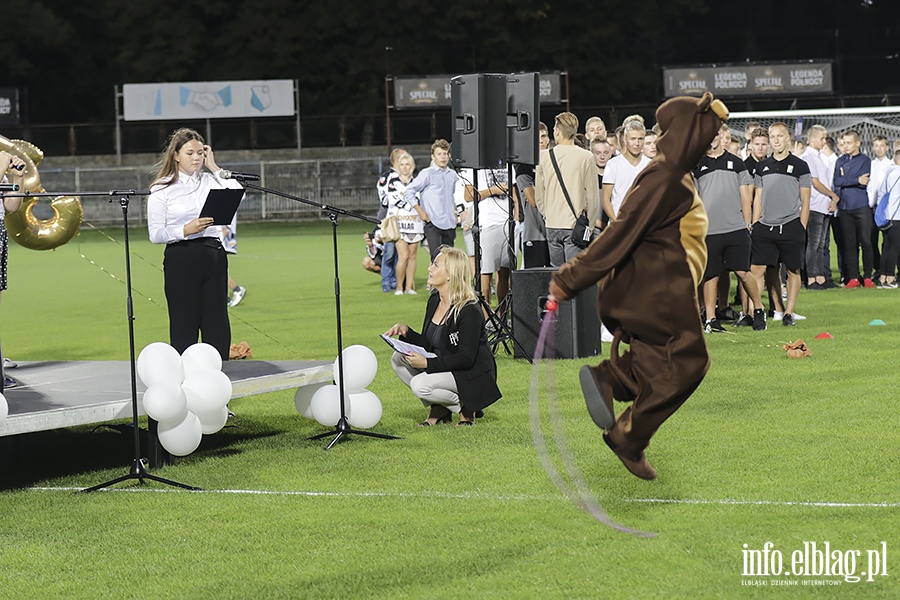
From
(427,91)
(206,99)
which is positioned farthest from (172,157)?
(206,99)

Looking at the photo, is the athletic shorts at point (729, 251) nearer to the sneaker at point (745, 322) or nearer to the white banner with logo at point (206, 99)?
the sneaker at point (745, 322)

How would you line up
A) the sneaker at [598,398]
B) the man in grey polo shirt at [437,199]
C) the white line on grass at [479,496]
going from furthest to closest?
the man in grey polo shirt at [437,199] → the white line on grass at [479,496] → the sneaker at [598,398]

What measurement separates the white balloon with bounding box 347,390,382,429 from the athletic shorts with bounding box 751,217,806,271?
6.50 meters

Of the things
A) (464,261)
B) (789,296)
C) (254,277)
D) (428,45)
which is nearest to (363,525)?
(464,261)

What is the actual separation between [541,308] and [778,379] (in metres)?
2.17

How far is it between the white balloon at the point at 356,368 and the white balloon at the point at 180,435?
1.13 meters

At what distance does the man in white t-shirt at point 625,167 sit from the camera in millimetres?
12555

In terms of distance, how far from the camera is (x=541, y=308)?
11430 millimetres

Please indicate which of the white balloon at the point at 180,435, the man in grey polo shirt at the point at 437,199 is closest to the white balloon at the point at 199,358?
the white balloon at the point at 180,435

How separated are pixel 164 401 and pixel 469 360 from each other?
212 cm

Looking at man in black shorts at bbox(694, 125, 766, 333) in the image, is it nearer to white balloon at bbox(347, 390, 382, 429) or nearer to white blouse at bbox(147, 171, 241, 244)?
white balloon at bbox(347, 390, 382, 429)

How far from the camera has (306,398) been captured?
8.70 m

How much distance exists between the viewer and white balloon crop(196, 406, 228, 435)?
25.6 ft

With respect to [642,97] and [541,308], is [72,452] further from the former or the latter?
[642,97]
